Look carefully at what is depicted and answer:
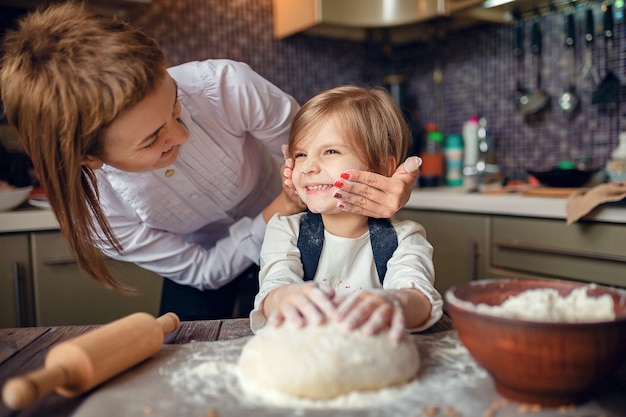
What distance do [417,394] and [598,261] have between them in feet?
3.98

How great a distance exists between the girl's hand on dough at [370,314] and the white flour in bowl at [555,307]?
0.31ft

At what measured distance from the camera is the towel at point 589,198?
150cm

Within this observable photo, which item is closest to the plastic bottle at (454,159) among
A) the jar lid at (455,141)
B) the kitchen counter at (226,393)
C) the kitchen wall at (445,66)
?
the jar lid at (455,141)

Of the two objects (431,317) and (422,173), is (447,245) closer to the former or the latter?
(422,173)

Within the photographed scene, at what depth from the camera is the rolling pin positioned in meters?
0.56

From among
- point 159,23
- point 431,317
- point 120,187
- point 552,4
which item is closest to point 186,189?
point 120,187

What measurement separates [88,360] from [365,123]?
615 mm

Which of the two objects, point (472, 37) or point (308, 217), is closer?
point (308, 217)

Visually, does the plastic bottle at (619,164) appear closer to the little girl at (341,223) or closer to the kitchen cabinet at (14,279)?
the little girl at (341,223)

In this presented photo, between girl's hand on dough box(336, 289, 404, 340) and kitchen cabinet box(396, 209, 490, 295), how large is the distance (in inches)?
51.2

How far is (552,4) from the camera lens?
6.97ft

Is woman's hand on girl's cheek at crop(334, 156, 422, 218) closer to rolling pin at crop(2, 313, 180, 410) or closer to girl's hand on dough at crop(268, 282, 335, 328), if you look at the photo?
girl's hand on dough at crop(268, 282, 335, 328)

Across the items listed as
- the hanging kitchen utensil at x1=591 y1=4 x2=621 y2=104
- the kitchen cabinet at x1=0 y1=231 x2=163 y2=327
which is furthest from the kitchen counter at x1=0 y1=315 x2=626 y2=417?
the hanging kitchen utensil at x1=591 y1=4 x2=621 y2=104

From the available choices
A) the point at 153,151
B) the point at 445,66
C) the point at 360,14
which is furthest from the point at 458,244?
the point at 153,151
